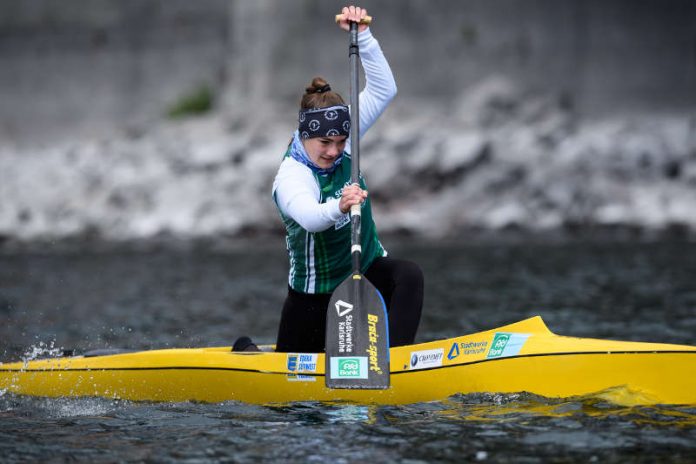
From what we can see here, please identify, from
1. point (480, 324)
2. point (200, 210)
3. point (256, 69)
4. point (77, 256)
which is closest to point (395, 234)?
point (200, 210)

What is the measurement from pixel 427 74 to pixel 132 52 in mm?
10250

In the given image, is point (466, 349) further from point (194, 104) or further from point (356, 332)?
point (194, 104)

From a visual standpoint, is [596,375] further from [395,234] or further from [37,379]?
[395,234]

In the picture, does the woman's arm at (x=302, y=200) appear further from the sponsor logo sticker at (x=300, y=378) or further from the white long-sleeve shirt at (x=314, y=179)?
the sponsor logo sticker at (x=300, y=378)

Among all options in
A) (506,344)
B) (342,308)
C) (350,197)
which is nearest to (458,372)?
(506,344)

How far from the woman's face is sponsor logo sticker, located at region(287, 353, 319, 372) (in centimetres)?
113

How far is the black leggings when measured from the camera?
246 inches

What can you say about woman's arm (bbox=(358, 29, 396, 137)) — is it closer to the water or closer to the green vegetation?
the water

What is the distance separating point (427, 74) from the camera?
2781cm

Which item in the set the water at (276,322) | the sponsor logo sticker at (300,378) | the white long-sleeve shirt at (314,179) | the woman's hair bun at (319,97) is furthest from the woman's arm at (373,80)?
the water at (276,322)

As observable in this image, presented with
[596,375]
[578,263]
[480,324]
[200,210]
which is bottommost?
[596,375]

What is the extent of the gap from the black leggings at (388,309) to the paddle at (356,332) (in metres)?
0.23

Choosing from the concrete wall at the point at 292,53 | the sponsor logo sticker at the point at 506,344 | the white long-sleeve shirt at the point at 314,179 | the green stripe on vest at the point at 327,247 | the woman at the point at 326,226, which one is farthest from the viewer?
the concrete wall at the point at 292,53

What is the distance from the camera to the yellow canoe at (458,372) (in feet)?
18.8
